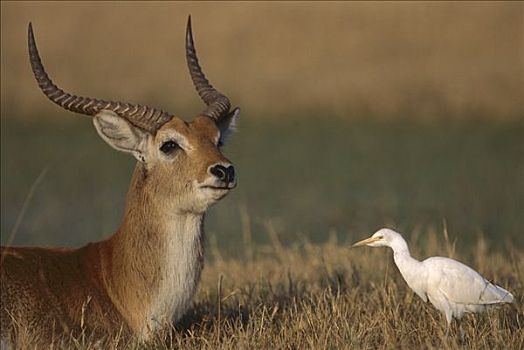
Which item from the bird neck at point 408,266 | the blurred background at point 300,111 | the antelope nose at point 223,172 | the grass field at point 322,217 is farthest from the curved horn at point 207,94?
the blurred background at point 300,111

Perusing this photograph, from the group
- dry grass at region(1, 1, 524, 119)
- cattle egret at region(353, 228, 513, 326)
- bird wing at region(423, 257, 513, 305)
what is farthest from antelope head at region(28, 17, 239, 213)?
dry grass at region(1, 1, 524, 119)

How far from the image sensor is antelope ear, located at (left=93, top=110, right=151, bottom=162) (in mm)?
8695

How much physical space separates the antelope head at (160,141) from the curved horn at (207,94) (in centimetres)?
16

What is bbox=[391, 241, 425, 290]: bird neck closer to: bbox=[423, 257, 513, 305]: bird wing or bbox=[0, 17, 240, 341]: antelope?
bbox=[423, 257, 513, 305]: bird wing

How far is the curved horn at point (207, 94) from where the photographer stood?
9.05 metres

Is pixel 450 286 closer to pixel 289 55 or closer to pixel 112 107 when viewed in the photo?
pixel 112 107

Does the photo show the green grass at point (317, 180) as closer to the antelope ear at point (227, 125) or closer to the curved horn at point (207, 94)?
the curved horn at point (207, 94)

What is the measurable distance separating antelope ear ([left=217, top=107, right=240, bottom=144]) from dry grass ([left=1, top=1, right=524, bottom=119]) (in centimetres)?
1609

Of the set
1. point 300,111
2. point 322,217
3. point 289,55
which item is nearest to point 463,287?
point 322,217

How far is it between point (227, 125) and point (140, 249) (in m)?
1.15

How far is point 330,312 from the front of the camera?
8.77 meters

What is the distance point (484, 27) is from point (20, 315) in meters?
23.6

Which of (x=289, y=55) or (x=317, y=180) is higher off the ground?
(x=289, y=55)

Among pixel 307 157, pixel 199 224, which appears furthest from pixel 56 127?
pixel 199 224
